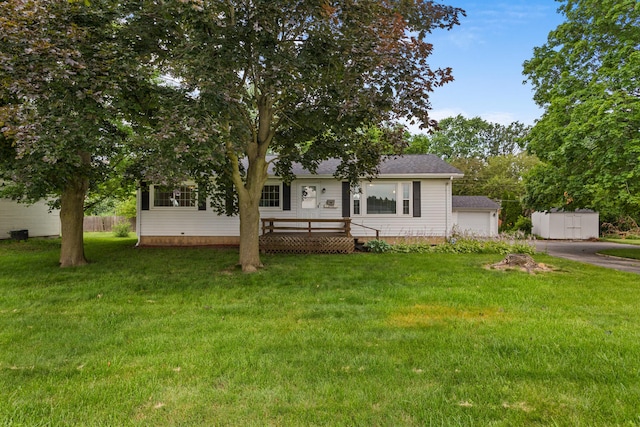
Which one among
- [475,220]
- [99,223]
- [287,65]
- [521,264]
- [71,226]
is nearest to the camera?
[287,65]

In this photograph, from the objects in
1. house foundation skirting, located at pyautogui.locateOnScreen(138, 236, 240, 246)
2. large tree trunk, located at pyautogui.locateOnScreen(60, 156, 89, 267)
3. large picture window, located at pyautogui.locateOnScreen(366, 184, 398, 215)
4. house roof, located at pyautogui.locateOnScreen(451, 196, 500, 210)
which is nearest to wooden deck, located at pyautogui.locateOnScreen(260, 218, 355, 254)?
large picture window, located at pyautogui.locateOnScreen(366, 184, 398, 215)

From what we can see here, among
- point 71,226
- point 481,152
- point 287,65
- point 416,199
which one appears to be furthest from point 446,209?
point 481,152

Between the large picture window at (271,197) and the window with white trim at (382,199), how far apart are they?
285 cm

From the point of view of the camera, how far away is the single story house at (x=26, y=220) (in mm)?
15844

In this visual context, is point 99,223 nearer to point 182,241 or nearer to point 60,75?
point 182,241

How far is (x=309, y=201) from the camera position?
12.8 metres

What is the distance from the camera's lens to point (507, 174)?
35.2m

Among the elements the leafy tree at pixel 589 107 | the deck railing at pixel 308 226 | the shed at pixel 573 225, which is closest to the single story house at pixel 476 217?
the shed at pixel 573 225

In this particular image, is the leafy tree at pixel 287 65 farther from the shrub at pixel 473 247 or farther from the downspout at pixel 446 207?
the downspout at pixel 446 207

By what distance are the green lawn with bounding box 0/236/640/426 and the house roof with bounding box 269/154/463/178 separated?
6.54m

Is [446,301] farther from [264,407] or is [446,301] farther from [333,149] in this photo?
[333,149]

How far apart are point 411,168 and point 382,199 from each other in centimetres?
159

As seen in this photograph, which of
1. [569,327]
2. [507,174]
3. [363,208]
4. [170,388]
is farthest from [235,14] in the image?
[507,174]

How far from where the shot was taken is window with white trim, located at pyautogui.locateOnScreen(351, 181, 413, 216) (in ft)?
41.6
